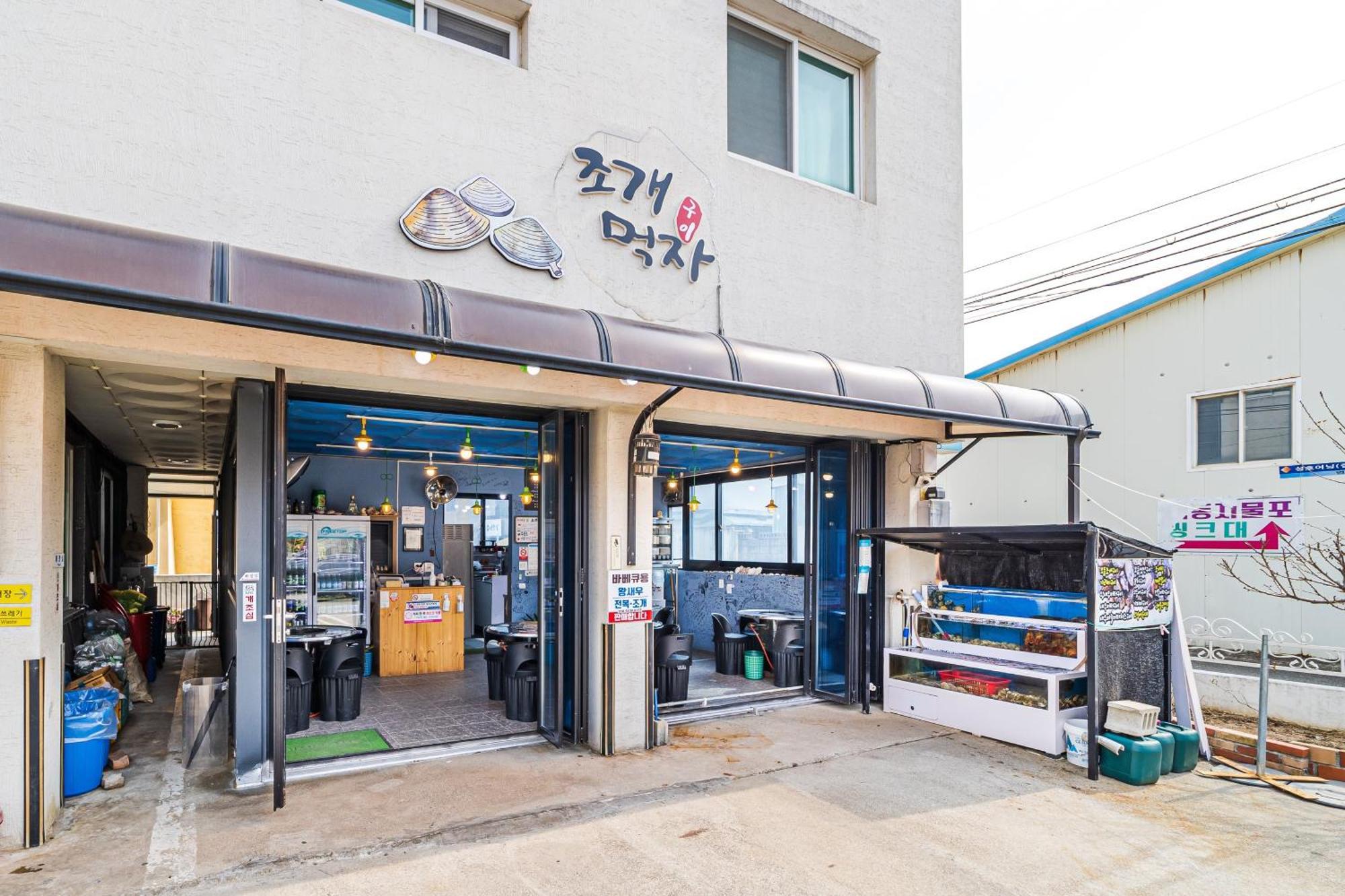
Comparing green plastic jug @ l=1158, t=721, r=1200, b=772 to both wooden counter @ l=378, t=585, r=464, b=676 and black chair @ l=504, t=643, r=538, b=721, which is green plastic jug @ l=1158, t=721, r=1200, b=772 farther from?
wooden counter @ l=378, t=585, r=464, b=676

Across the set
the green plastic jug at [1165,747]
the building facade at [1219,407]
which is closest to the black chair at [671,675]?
the green plastic jug at [1165,747]

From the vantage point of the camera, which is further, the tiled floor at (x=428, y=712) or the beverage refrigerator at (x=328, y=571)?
the beverage refrigerator at (x=328, y=571)

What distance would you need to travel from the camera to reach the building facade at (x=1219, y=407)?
939 centimetres

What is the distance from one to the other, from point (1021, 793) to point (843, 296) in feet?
14.9

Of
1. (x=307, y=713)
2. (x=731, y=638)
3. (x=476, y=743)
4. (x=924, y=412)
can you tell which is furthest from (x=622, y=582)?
(x=731, y=638)

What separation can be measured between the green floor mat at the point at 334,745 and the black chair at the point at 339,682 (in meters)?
0.46

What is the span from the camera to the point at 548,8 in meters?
6.27

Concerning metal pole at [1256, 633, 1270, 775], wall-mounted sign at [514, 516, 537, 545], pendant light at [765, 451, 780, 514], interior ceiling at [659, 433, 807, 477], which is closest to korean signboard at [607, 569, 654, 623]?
interior ceiling at [659, 433, 807, 477]

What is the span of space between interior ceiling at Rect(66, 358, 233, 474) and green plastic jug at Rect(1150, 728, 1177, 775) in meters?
7.55

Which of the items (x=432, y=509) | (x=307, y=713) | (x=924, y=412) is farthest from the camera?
(x=432, y=509)

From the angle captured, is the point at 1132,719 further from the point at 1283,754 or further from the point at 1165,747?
the point at 1283,754

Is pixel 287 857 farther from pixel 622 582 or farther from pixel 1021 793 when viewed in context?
pixel 1021 793

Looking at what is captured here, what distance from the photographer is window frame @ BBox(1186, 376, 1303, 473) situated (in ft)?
31.6

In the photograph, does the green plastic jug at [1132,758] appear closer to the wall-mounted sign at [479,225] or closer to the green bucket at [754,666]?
the green bucket at [754,666]
